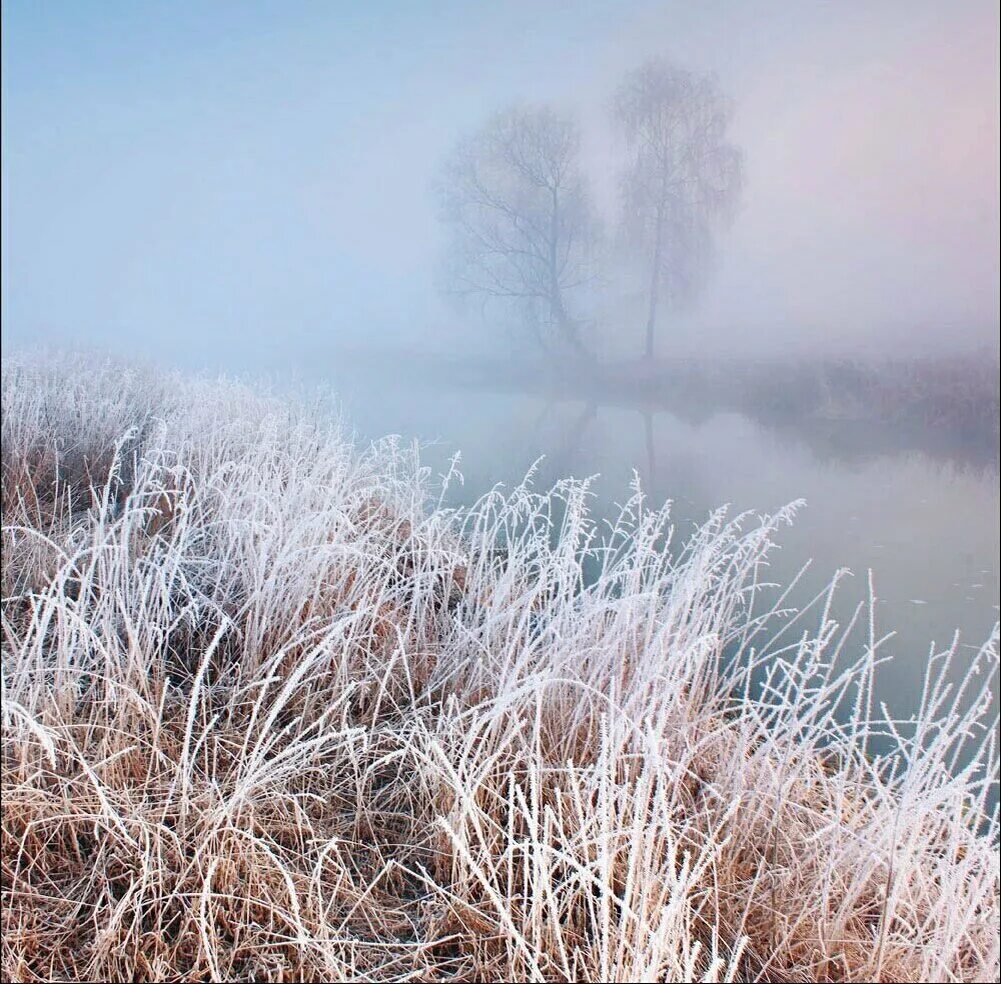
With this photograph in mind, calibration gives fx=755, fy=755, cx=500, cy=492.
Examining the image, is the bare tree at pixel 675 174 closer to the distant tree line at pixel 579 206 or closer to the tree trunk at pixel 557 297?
the distant tree line at pixel 579 206

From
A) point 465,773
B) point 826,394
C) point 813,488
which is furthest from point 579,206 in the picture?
point 465,773

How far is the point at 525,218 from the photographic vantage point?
157 cm

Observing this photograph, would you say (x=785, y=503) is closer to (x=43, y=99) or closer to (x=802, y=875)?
(x=802, y=875)

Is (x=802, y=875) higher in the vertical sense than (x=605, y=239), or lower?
lower

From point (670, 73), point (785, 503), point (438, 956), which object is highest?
point (670, 73)

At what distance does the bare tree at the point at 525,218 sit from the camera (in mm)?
1491

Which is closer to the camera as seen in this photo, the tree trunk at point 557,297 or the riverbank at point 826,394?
the riverbank at point 826,394

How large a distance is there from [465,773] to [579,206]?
1068 millimetres

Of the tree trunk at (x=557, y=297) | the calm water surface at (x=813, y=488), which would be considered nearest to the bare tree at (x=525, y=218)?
the tree trunk at (x=557, y=297)

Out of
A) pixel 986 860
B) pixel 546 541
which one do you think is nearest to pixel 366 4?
pixel 546 541

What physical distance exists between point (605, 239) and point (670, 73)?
11.9 inches

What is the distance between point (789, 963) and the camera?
91cm

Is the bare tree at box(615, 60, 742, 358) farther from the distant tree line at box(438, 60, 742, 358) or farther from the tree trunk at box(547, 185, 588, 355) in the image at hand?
the tree trunk at box(547, 185, 588, 355)

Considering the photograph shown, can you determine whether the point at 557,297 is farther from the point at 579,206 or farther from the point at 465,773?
the point at 465,773
